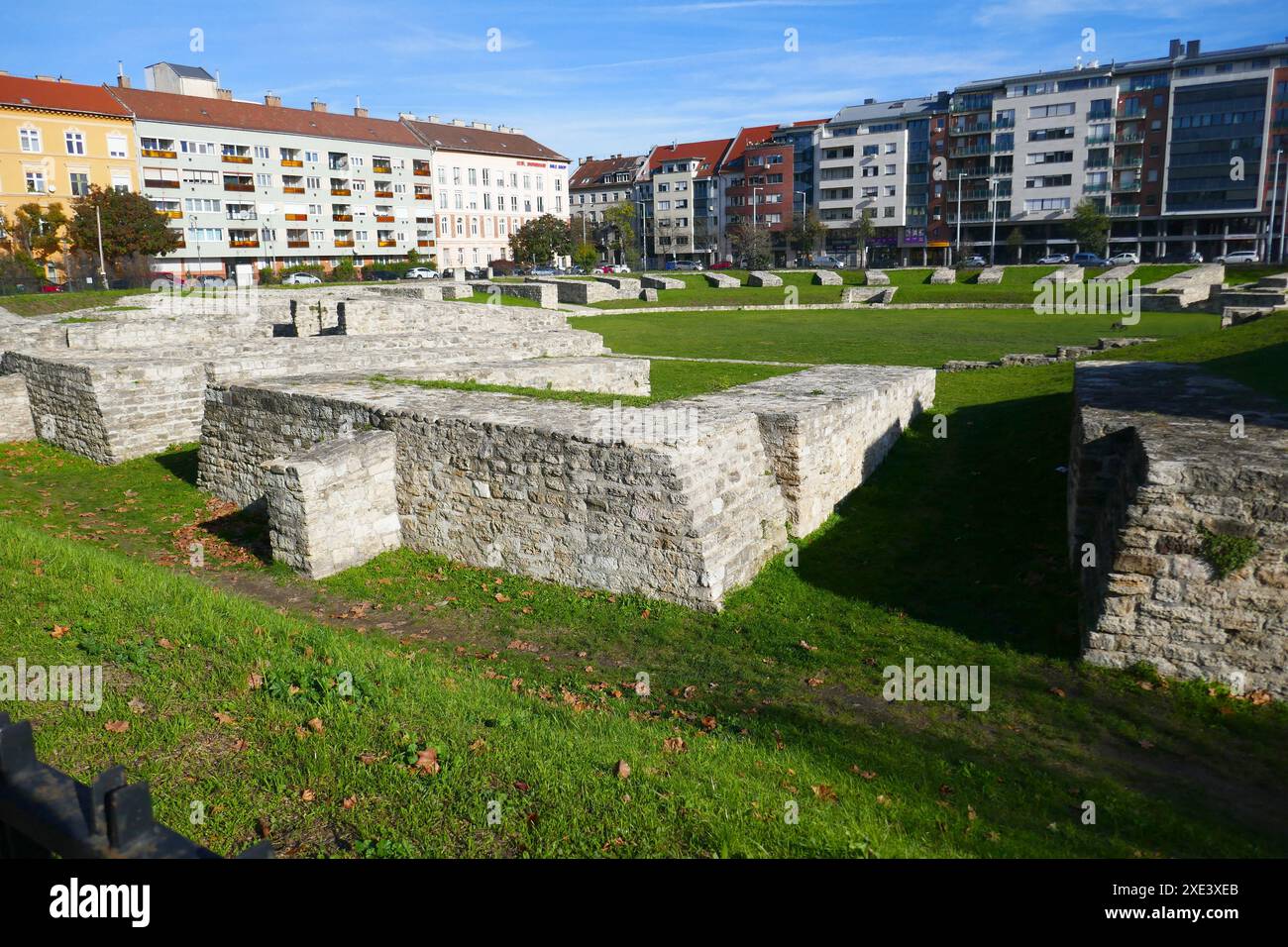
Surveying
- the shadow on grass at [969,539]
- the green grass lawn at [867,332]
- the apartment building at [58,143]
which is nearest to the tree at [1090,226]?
the green grass lawn at [867,332]

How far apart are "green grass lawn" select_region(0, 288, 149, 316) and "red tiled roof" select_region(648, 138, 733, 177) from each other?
3100 inches


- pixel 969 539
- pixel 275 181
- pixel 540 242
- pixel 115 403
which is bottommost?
pixel 969 539

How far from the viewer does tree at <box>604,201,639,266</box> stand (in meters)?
96.3

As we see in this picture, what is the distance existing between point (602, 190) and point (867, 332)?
87792mm

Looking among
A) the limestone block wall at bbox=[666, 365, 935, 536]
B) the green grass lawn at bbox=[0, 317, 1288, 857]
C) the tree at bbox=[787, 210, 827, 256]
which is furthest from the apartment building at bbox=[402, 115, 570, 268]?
the green grass lawn at bbox=[0, 317, 1288, 857]

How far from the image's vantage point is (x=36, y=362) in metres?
17.2

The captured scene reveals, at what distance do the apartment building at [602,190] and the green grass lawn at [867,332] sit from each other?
2622 inches

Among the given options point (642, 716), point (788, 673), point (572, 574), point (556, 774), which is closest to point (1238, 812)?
point (788, 673)

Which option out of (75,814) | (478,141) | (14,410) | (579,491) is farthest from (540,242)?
(75,814)

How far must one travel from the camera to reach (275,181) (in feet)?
241

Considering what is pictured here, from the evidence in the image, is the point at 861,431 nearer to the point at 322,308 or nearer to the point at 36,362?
the point at 36,362

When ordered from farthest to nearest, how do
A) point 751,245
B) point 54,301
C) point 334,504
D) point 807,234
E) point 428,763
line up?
point 807,234
point 751,245
point 54,301
point 334,504
point 428,763

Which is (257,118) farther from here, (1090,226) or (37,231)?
(1090,226)
